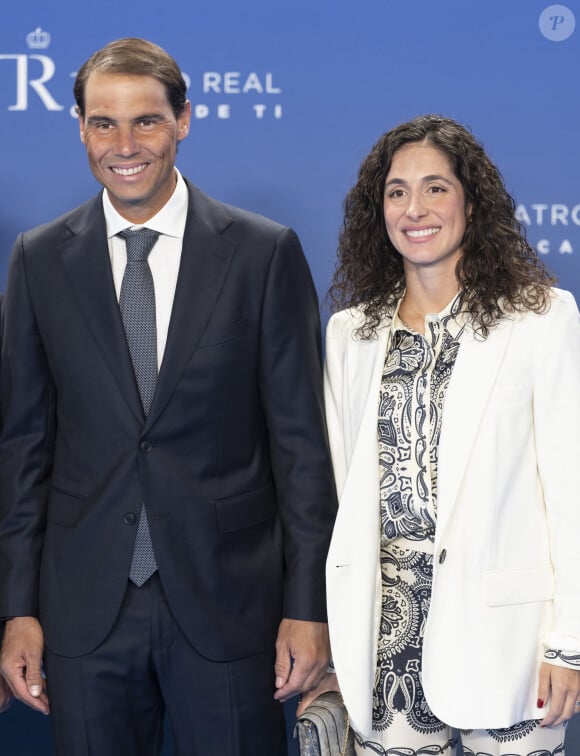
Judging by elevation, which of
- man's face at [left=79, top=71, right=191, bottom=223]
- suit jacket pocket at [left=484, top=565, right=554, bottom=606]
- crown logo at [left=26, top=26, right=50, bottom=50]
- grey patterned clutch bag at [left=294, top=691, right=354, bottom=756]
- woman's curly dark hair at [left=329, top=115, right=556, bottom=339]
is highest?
crown logo at [left=26, top=26, right=50, bottom=50]

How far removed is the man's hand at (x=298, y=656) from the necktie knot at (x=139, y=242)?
32.9 inches

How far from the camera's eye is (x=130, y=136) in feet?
7.73

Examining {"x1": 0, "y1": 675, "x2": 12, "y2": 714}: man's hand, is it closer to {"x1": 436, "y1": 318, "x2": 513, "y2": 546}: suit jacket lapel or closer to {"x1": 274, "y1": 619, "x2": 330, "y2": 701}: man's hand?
{"x1": 274, "y1": 619, "x2": 330, "y2": 701}: man's hand

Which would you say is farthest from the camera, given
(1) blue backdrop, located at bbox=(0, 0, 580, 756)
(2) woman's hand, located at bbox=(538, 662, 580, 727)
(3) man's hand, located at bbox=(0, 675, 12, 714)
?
(1) blue backdrop, located at bbox=(0, 0, 580, 756)

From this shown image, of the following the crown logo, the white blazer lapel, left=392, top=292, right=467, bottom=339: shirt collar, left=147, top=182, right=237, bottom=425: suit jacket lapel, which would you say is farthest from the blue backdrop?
the white blazer lapel

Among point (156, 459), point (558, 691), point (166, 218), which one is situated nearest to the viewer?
point (558, 691)

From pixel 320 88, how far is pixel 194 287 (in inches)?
40.2

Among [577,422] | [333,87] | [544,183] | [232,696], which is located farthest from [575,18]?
[232,696]

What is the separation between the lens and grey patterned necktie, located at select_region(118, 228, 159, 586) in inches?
91.9

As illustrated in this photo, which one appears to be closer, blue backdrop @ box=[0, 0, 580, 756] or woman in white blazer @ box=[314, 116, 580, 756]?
woman in white blazer @ box=[314, 116, 580, 756]

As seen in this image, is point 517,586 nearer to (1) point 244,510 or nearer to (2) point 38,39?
(1) point 244,510

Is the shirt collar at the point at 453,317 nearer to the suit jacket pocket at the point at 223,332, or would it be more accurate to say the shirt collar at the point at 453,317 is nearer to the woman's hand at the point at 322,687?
the suit jacket pocket at the point at 223,332

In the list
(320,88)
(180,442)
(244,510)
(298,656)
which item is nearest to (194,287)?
(180,442)

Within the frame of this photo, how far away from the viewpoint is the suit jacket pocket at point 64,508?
7.80ft
